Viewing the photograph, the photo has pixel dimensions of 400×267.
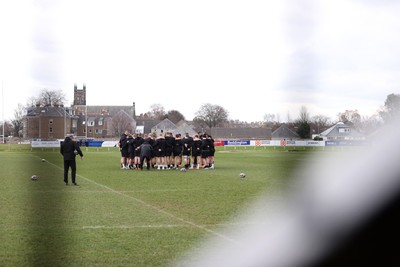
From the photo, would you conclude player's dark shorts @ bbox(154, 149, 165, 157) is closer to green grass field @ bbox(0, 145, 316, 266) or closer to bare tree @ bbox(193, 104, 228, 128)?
bare tree @ bbox(193, 104, 228, 128)

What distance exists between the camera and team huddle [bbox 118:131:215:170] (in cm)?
2658

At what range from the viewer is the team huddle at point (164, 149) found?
87.2 ft

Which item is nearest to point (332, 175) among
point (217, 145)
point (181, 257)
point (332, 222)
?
point (332, 222)

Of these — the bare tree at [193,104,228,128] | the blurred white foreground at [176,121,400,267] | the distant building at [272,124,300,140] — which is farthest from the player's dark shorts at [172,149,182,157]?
the blurred white foreground at [176,121,400,267]

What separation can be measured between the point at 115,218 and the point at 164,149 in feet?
53.1

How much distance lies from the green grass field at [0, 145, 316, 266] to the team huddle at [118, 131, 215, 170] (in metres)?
7.36

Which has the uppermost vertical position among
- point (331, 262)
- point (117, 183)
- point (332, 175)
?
point (332, 175)

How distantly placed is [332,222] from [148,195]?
575 inches

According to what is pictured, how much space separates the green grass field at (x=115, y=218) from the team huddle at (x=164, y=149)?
7.36 m

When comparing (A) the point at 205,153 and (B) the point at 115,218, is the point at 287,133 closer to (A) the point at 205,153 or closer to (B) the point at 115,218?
(B) the point at 115,218

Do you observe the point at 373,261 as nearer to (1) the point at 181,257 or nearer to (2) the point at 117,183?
(1) the point at 181,257

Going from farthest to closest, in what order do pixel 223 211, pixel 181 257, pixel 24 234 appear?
pixel 223 211 → pixel 24 234 → pixel 181 257

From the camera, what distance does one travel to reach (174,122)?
93125mm

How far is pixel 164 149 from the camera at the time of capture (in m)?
27.0
